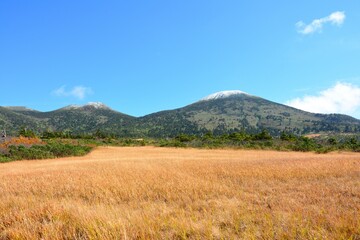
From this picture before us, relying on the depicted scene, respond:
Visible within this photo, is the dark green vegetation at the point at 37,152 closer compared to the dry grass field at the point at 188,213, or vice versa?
the dry grass field at the point at 188,213

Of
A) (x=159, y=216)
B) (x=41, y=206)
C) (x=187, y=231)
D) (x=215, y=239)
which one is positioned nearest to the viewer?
(x=215, y=239)

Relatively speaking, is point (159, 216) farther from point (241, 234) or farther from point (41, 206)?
point (41, 206)

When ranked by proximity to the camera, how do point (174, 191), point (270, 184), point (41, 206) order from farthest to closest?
point (270, 184) < point (174, 191) < point (41, 206)

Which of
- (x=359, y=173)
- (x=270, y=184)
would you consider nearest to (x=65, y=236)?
(x=270, y=184)

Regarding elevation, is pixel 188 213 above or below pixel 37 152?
below

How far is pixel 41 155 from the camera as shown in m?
41.8

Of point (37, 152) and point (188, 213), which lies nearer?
point (188, 213)

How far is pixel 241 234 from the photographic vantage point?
5.41 metres

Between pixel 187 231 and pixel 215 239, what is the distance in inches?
25.1

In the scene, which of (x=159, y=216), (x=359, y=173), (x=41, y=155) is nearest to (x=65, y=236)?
(x=159, y=216)

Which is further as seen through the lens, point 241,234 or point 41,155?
point 41,155

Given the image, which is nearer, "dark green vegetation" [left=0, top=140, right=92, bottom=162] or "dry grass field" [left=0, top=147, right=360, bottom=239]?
"dry grass field" [left=0, top=147, right=360, bottom=239]

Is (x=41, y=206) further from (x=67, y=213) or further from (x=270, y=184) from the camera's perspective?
(x=270, y=184)

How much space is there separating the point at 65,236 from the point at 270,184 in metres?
Result: 8.48
